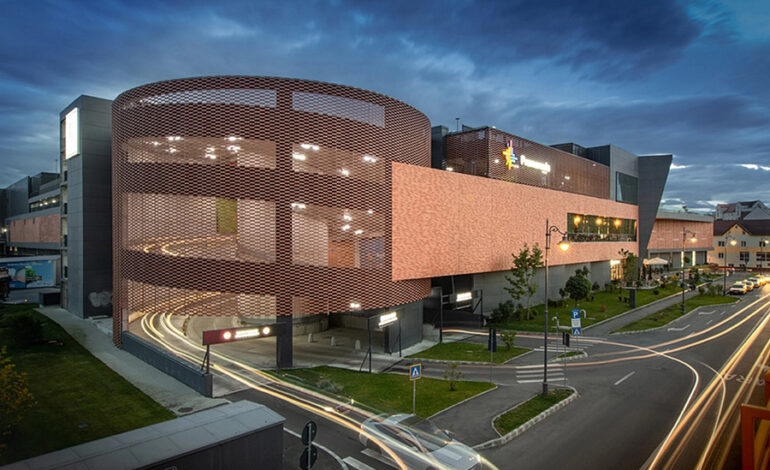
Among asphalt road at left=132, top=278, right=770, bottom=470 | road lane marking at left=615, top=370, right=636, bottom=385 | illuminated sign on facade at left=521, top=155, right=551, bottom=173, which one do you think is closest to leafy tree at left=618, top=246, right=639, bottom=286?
illuminated sign on facade at left=521, top=155, right=551, bottom=173

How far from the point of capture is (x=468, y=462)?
11859 millimetres

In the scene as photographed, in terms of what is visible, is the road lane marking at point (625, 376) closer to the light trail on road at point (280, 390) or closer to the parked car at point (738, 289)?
the light trail on road at point (280, 390)

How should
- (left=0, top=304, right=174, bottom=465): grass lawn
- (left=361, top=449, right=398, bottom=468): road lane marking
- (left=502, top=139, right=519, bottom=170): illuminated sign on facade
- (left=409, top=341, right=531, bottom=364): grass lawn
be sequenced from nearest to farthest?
(left=361, top=449, right=398, bottom=468): road lane marking
(left=0, top=304, right=174, bottom=465): grass lawn
(left=409, top=341, right=531, bottom=364): grass lawn
(left=502, top=139, right=519, bottom=170): illuminated sign on facade

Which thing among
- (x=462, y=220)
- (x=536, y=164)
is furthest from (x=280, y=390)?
(x=536, y=164)

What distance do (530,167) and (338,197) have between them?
2570 centimetres

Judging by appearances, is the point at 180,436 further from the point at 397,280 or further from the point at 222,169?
the point at 397,280

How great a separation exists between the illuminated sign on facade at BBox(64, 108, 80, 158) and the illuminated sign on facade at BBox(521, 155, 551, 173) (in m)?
41.2

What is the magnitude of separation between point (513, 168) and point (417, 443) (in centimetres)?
3249

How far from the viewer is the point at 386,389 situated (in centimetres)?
2023

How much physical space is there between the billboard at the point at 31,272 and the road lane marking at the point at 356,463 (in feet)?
188

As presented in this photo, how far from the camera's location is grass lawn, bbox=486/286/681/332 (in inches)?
1415

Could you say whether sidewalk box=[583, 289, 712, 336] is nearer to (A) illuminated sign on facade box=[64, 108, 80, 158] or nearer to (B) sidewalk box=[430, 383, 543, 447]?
(B) sidewalk box=[430, 383, 543, 447]

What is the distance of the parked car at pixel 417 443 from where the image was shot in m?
11.9

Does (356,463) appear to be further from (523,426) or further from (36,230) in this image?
Answer: (36,230)
